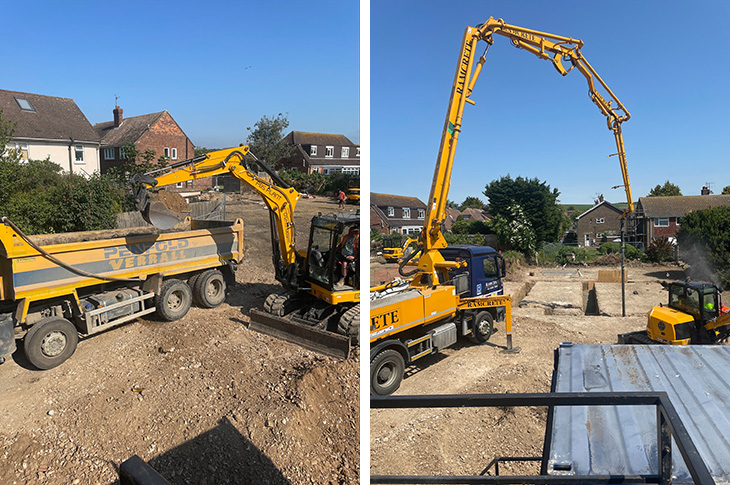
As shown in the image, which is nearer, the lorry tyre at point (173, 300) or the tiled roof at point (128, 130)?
the lorry tyre at point (173, 300)

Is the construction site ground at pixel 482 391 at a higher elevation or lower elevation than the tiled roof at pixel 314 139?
lower

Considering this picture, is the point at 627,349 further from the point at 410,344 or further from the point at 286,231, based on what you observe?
the point at 286,231

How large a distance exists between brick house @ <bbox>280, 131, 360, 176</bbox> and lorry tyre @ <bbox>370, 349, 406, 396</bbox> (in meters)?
19.6

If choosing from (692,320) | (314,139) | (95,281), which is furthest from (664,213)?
(95,281)

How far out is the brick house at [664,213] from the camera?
1995cm

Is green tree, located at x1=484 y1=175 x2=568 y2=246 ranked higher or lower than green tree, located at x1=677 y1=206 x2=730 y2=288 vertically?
higher

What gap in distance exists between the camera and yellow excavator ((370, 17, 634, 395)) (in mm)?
4770

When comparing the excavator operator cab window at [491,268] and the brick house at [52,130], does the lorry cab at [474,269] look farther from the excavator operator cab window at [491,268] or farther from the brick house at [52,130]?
the brick house at [52,130]

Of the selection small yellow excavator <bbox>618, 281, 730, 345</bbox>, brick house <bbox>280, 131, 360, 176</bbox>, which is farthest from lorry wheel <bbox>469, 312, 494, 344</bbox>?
brick house <bbox>280, 131, 360, 176</bbox>

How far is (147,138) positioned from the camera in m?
18.7

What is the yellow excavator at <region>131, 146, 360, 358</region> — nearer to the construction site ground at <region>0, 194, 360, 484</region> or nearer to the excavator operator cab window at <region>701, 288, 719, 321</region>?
the construction site ground at <region>0, 194, 360, 484</region>

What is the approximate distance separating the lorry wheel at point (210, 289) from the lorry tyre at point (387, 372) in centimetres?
280

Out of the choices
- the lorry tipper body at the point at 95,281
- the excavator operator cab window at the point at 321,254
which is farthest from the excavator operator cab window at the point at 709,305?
the lorry tipper body at the point at 95,281

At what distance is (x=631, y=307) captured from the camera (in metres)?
10.6
